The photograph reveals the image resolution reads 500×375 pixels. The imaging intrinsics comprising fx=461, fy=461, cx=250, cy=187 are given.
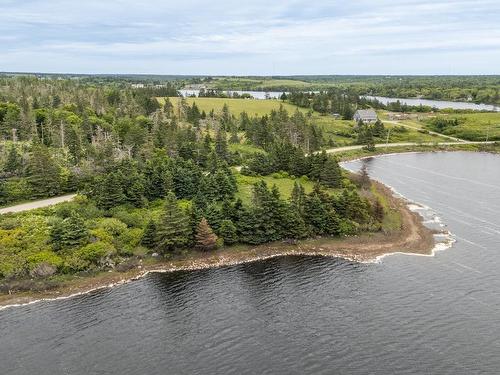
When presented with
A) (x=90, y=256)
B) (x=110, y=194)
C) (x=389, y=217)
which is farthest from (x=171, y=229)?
(x=389, y=217)

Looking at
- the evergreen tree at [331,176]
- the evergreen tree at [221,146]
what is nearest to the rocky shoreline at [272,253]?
the evergreen tree at [331,176]

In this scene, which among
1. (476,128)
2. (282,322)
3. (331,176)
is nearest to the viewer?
(282,322)

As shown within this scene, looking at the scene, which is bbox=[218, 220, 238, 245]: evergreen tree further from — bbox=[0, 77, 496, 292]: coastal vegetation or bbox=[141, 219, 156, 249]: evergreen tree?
bbox=[141, 219, 156, 249]: evergreen tree

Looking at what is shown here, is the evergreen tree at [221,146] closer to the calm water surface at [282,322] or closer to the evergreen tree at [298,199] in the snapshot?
the evergreen tree at [298,199]

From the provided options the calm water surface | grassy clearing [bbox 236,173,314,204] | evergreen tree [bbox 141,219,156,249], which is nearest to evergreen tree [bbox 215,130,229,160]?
grassy clearing [bbox 236,173,314,204]

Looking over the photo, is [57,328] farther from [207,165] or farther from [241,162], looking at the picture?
[241,162]

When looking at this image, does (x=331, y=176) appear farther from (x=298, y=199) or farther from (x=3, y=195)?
(x=3, y=195)

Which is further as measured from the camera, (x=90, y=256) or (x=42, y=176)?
(x=42, y=176)
